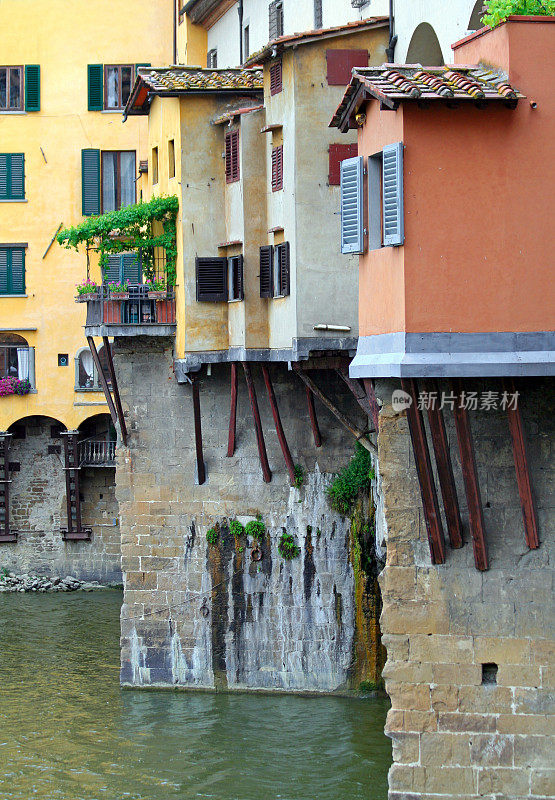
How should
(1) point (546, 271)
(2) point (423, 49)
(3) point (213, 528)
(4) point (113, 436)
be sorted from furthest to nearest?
(4) point (113, 436)
(3) point (213, 528)
(2) point (423, 49)
(1) point (546, 271)

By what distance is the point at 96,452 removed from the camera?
39.9m

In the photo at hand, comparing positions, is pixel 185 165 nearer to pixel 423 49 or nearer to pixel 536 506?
pixel 423 49

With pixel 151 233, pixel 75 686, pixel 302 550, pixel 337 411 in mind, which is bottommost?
pixel 75 686

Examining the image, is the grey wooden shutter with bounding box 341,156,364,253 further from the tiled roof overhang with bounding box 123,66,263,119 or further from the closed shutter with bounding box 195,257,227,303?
the tiled roof overhang with bounding box 123,66,263,119

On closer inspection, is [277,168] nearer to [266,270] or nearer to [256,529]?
[266,270]

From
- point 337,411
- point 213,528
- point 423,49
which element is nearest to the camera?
point 423,49

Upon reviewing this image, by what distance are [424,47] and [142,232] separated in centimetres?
778

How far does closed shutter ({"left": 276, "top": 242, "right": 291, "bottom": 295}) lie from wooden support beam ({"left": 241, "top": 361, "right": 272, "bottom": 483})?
2383 mm

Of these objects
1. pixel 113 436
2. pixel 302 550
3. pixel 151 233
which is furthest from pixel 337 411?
pixel 113 436

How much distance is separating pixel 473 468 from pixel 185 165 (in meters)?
14.1

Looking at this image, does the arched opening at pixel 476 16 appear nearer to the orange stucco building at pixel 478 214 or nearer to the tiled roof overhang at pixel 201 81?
the orange stucco building at pixel 478 214

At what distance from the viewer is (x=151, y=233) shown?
2802cm

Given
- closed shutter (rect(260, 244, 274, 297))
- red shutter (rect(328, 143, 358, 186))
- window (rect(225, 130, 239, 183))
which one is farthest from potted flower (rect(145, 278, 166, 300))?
red shutter (rect(328, 143, 358, 186))

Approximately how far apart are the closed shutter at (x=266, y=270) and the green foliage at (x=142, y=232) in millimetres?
2702
